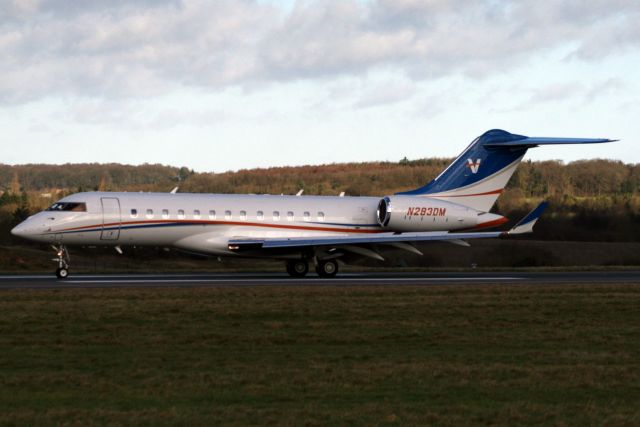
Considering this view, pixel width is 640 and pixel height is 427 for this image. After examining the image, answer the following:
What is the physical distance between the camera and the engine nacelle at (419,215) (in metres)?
Answer: 37.2

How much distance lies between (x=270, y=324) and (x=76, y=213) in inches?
656

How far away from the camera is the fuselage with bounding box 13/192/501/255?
33.3 metres

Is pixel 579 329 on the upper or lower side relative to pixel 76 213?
lower

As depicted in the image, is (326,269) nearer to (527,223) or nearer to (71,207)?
(527,223)

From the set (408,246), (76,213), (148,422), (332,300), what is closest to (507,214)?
(408,246)

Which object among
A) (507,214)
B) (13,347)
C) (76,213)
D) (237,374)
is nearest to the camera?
(237,374)

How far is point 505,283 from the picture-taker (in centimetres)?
3102

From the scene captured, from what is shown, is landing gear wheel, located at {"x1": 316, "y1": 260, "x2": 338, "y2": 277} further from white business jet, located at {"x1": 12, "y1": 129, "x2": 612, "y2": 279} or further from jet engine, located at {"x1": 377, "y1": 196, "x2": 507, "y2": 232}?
jet engine, located at {"x1": 377, "y1": 196, "x2": 507, "y2": 232}

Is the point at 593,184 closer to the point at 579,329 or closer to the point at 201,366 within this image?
the point at 579,329

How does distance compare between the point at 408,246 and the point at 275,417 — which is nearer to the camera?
the point at 275,417

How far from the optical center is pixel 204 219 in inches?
1364

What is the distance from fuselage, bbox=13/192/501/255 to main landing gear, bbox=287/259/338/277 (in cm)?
112

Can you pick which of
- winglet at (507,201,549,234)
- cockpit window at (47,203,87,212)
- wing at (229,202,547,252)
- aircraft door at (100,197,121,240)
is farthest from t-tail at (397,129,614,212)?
cockpit window at (47,203,87,212)

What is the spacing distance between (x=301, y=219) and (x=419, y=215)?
4.70 metres
